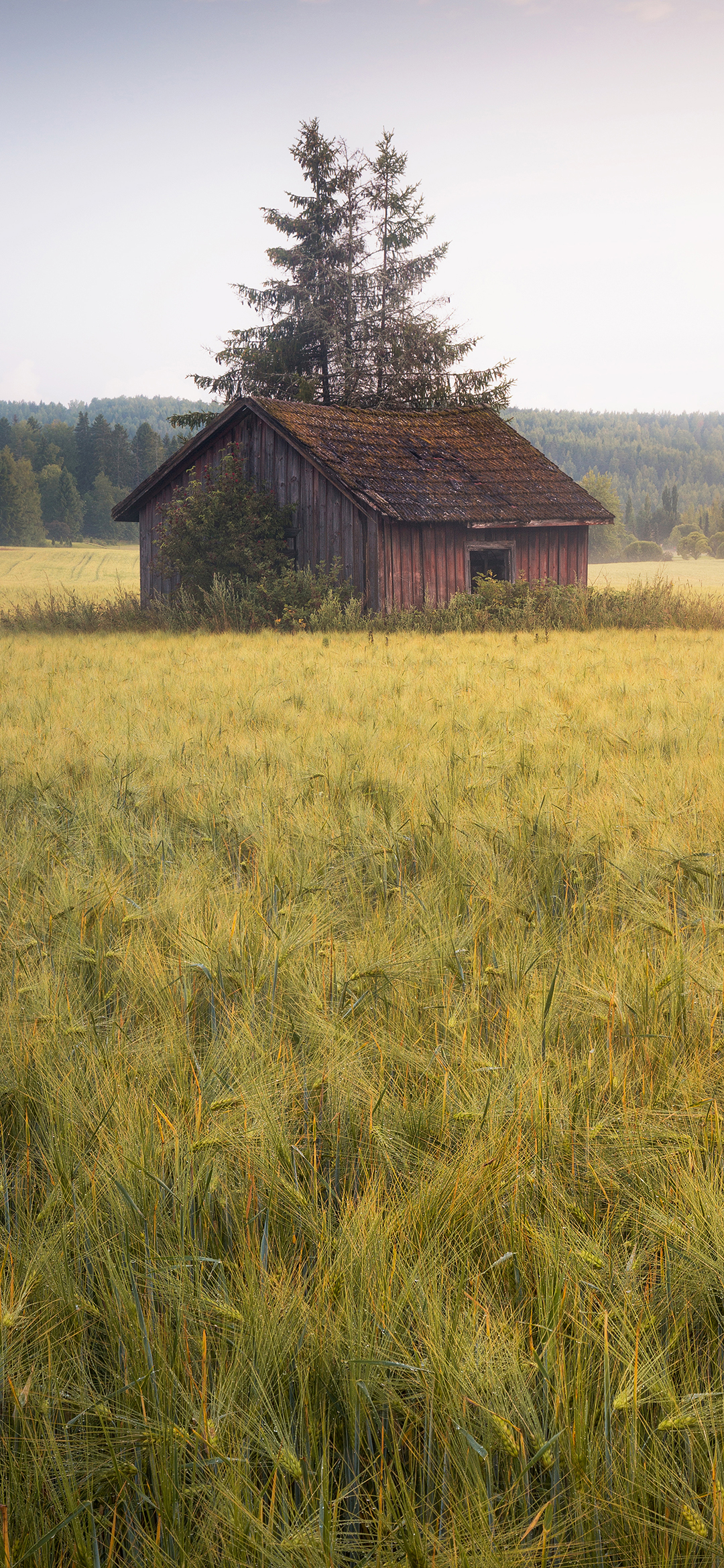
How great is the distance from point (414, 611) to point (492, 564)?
5.83m

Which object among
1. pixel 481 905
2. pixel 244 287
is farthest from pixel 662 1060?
pixel 244 287

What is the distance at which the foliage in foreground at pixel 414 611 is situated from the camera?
17.5 m

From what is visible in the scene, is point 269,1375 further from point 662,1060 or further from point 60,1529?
point 662,1060

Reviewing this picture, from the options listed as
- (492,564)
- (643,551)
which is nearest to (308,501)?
(492,564)

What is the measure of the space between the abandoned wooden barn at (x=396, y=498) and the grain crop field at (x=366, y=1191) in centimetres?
1567

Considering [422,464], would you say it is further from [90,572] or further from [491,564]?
[90,572]

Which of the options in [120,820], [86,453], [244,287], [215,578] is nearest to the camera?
[120,820]

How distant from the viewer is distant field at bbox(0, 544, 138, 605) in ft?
140

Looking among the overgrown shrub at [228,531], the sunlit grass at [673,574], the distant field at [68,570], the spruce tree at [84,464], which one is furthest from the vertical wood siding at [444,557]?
the spruce tree at [84,464]

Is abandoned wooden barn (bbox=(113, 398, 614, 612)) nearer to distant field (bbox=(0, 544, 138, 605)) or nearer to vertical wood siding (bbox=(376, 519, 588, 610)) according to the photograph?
vertical wood siding (bbox=(376, 519, 588, 610))

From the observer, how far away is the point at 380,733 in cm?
575

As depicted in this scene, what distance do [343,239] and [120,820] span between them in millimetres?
38092

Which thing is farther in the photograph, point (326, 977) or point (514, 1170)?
point (326, 977)

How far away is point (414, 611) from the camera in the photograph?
17969 millimetres
